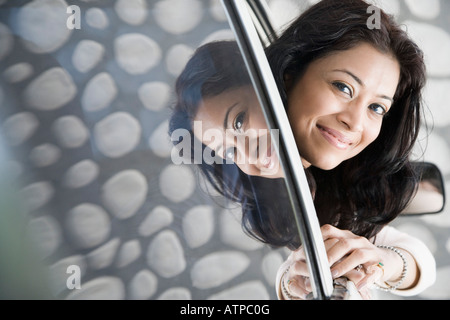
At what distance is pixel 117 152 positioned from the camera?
500mm

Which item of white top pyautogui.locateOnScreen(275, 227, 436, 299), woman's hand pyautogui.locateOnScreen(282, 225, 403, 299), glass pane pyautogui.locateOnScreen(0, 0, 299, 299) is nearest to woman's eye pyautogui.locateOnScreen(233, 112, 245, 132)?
glass pane pyautogui.locateOnScreen(0, 0, 299, 299)

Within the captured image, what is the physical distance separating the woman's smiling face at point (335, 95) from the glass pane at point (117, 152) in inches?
18.1

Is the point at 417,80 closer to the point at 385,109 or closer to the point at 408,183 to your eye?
the point at 385,109

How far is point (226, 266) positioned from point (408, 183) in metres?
0.78

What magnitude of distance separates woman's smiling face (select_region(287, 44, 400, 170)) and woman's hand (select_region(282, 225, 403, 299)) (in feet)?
0.62

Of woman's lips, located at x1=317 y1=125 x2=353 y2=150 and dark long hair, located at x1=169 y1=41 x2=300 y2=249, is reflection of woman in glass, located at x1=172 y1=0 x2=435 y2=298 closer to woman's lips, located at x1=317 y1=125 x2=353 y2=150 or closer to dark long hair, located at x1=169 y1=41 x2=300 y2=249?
woman's lips, located at x1=317 y1=125 x2=353 y2=150

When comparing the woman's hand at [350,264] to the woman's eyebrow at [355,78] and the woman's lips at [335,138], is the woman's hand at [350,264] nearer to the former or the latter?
the woman's lips at [335,138]

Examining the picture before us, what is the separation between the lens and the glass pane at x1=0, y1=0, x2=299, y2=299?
1.61ft

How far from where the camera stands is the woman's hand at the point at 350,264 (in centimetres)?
57

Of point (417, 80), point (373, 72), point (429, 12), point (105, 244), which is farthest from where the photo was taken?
point (429, 12)

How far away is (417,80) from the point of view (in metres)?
1.06
